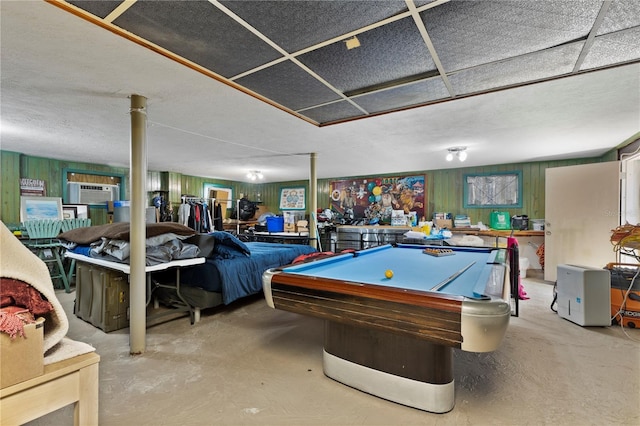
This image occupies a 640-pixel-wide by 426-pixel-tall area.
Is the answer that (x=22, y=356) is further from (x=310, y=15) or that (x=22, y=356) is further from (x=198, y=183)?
(x=198, y=183)

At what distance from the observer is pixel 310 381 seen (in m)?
2.16

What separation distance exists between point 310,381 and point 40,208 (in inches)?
250

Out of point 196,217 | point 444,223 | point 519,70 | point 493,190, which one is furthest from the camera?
point 196,217

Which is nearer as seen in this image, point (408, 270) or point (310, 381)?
point (310, 381)

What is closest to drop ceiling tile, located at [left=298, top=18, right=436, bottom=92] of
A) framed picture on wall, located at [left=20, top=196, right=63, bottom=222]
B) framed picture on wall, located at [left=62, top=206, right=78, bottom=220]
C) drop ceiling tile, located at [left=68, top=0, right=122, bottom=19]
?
drop ceiling tile, located at [left=68, top=0, right=122, bottom=19]

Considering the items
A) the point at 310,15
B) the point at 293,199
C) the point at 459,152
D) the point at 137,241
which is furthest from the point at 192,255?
the point at 293,199

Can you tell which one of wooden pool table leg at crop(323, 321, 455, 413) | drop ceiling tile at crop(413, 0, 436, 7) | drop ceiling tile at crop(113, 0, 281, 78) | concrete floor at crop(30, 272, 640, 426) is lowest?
concrete floor at crop(30, 272, 640, 426)

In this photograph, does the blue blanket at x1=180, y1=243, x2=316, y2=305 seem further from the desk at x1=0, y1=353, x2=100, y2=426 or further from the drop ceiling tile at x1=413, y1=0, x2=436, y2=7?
the drop ceiling tile at x1=413, y1=0, x2=436, y2=7

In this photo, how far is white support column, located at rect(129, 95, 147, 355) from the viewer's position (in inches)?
102

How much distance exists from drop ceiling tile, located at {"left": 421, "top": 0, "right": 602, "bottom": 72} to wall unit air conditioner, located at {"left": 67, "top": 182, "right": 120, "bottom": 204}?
7284mm

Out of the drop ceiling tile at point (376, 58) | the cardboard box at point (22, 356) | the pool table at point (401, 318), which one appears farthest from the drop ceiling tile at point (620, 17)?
the cardboard box at point (22, 356)

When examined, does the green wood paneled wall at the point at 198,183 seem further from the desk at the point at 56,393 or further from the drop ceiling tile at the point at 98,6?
the desk at the point at 56,393

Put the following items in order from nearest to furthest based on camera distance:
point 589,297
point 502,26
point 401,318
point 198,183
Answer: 1. point 401,318
2. point 502,26
3. point 589,297
4. point 198,183

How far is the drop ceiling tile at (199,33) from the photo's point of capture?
1.63 meters
